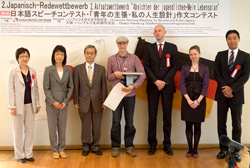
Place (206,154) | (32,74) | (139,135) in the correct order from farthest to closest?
(139,135), (206,154), (32,74)

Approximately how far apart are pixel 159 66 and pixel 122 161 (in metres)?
1.35

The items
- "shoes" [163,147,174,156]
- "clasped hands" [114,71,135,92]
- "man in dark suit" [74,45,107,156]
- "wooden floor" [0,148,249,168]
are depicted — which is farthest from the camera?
"shoes" [163,147,174,156]

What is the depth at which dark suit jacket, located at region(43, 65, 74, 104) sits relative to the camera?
3369 mm

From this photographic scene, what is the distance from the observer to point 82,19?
378 centimetres

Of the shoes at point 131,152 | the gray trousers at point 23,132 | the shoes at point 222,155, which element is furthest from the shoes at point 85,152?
the shoes at point 222,155

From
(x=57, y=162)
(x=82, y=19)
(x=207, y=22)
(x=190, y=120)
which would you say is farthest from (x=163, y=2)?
(x=57, y=162)

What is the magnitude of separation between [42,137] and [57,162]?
2.26 feet

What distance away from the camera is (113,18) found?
3.81 m

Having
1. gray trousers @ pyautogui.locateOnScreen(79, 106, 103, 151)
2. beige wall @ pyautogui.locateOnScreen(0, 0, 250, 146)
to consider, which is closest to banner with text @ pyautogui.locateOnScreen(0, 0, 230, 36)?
beige wall @ pyautogui.locateOnScreen(0, 0, 250, 146)

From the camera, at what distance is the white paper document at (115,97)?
343cm

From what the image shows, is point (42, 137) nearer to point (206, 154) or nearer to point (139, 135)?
point (139, 135)

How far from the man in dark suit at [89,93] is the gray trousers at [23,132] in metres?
0.61

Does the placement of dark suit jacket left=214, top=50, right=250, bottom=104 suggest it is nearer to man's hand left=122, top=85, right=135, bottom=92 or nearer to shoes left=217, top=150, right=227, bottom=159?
shoes left=217, top=150, right=227, bottom=159

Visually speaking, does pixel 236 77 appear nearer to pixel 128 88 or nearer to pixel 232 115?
pixel 232 115
